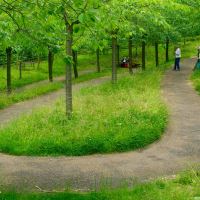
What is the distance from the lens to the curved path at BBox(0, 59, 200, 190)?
31.1 ft

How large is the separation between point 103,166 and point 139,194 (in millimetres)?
2090

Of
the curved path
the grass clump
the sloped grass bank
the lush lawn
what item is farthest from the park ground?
the lush lawn

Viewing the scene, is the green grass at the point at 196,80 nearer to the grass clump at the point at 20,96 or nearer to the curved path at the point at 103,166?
the grass clump at the point at 20,96

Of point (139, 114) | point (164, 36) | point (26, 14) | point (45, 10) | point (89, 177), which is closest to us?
point (45, 10)

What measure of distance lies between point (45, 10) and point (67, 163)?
14.4 feet

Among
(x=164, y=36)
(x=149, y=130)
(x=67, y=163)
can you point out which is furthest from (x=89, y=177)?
(x=164, y=36)

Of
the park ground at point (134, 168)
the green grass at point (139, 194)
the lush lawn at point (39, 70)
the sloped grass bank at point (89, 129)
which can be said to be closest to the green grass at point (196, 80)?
the sloped grass bank at point (89, 129)

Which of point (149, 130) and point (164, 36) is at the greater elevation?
point (164, 36)

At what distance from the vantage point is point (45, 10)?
7.38m

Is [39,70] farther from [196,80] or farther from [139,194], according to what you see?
[139,194]

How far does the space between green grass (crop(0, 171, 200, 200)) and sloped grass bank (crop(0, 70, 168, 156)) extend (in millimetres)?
2776

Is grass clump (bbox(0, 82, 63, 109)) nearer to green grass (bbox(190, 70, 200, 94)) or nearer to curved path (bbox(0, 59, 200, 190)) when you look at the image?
green grass (bbox(190, 70, 200, 94))

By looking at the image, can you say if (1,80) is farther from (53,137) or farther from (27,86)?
(53,137)

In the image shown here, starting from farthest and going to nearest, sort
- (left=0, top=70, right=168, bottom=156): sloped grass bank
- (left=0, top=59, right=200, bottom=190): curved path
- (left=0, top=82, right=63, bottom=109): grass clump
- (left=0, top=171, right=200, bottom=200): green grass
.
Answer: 1. (left=0, top=82, right=63, bottom=109): grass clump
2. (left=0, top=70, right=168, bottom=156): sloped grass bank
3. (left=0, top=59, right=200, bottom=190): curved path
4. (left=0, top=171, right=200, bottom=200): green grass
